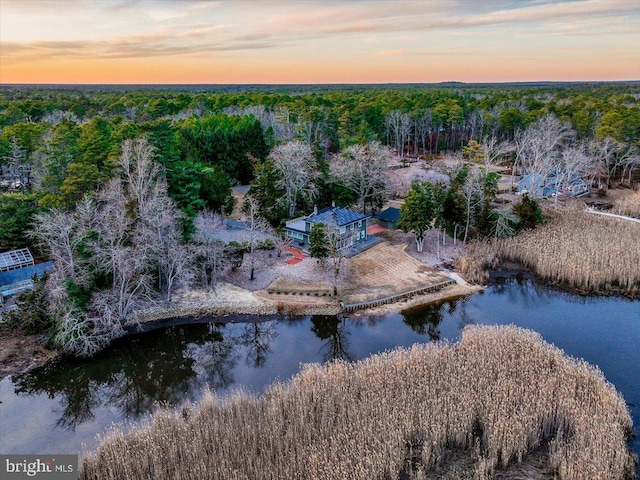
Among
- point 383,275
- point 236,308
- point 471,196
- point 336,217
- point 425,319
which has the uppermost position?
point 471,196

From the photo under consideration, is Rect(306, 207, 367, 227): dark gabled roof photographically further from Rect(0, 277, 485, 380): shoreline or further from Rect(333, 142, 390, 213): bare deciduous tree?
Rect(0, 277, 485, 380): shoreline

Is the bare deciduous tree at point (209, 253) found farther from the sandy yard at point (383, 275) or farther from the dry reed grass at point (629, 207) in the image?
the dry reed grass at point (629, 207)

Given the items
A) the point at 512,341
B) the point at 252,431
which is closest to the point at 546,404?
the point at 512,341

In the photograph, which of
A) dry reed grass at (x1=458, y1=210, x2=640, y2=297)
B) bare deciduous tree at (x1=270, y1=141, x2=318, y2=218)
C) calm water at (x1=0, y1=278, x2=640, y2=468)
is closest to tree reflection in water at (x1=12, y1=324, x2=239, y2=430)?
calm water at (x1=0, y1=278, x2=640, y2=468)

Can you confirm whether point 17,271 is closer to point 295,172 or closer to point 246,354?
point 246,354

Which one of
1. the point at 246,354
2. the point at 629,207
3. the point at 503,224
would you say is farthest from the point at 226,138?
the point at 629,207

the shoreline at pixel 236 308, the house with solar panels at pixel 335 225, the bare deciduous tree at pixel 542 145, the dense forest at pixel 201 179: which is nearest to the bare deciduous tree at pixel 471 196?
the dense forest at pixel 201 179
